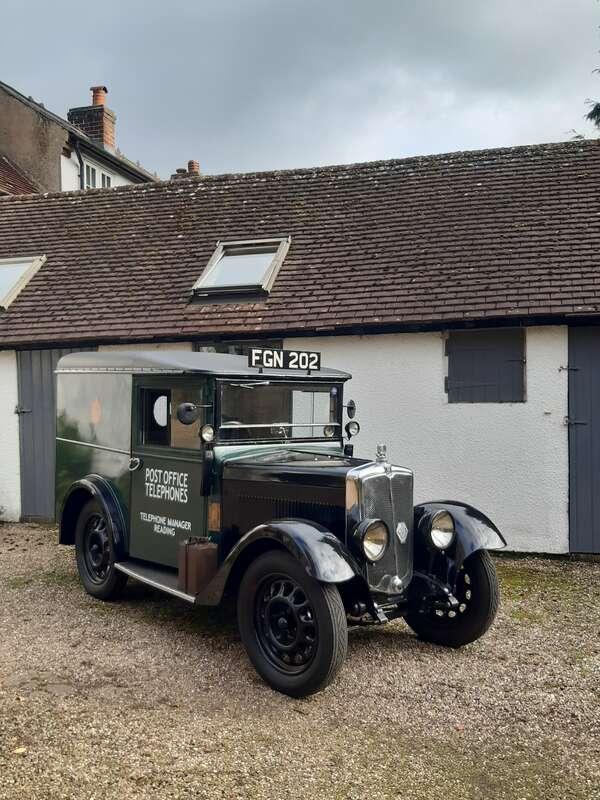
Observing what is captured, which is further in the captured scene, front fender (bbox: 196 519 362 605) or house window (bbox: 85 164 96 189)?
house window (bbox: 85 164 96 189)

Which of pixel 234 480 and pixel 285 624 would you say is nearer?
pixel 285 624

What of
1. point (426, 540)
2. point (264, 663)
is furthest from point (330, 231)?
point (264, 663)

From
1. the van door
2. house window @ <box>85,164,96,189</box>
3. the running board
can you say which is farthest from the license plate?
house window @ <box>85,164,96,189</box>

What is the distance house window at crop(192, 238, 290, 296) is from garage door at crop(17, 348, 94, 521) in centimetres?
242

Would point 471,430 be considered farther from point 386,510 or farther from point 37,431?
point 37,431

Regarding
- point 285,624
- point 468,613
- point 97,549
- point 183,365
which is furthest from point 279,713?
point 97,549

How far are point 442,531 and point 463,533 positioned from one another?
0.49ft

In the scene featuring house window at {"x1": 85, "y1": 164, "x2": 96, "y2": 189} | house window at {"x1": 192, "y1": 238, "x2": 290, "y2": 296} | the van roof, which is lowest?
the van roof

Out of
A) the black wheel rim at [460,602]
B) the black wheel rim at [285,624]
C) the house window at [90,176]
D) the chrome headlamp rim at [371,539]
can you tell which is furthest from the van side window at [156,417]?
the house window at [90,176]

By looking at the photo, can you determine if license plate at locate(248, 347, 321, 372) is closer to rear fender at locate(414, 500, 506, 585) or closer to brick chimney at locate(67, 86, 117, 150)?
rear fender at locate(414, 500, 506, 585)

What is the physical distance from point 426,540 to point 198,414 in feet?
6.31

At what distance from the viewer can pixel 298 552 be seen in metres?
4.46

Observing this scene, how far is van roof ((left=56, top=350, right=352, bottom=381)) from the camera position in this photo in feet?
18.6

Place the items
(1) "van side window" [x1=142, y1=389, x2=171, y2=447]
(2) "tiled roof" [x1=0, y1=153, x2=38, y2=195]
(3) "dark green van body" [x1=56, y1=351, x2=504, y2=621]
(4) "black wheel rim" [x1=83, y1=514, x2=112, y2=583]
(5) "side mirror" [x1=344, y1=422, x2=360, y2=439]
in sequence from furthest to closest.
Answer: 1. (2) "tiled roof" [x1=0, y1=153, x2=38, y2=195]
2. (4) "black wheel rim" [x1=83, y1=514, x2=112, y2=583]
3. (5) "side mirror" [x1=344, y1=422, x2=360, y2=439]
4. (1) "van side window" [x1=142, y1=389, x2=171, y2=447]
5. (3) "dark green van body" [x1=56, y1=351, x2=504, y2=621]
